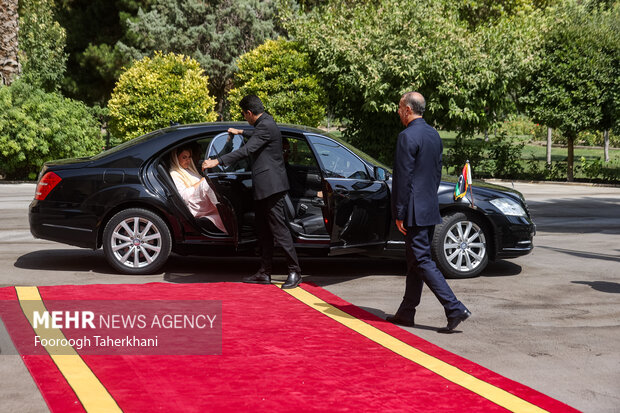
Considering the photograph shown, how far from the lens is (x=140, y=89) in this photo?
24.7 metres

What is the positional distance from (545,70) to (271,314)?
76.9 feet

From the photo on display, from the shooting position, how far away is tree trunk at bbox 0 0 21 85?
25.7 metres

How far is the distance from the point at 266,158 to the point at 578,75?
72.7ft

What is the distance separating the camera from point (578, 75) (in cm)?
2742

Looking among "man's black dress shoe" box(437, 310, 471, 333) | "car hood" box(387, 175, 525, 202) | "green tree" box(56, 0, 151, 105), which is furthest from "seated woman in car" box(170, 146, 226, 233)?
"green tree" box(56, 0, 151, 105)

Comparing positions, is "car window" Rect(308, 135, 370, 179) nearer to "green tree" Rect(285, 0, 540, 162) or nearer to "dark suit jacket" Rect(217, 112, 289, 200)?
"dark suit jacket" Rect(217, 112, 289, 200)

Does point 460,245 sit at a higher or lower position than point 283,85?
lower

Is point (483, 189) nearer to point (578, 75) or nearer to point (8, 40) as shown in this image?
point (578, 75)

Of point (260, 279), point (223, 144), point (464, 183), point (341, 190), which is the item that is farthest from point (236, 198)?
point (464, 183)

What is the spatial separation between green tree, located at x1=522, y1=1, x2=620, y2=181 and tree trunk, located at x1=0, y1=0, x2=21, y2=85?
1755 centimetres

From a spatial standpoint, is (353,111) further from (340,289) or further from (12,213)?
(340,289)

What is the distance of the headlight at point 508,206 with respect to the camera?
351 inches

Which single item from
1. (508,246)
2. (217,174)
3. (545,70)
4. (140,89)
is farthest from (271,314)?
(545,70)

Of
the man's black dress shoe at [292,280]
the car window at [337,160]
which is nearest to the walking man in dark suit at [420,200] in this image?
the man's black dress shoe at [292,280]
